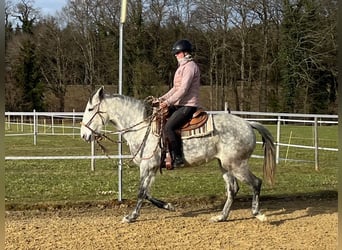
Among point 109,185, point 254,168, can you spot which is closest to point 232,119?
point 109,185

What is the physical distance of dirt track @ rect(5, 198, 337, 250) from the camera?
15.6ft

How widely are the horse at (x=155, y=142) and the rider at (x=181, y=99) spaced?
0.47ft

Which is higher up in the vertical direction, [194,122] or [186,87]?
[186,87]

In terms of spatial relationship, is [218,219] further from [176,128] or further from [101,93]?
[101,93]

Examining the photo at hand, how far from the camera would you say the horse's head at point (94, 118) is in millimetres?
5875

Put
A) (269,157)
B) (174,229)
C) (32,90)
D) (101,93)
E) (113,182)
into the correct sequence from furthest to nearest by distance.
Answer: (32,90), (113,182), (269,157), (101,93), (174,229)

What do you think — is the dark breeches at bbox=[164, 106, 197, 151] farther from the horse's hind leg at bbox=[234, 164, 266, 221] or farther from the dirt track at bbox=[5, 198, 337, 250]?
the dirt track at bbox=[5, 198, 337, 250]

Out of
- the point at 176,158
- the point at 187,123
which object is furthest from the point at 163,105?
the point at 176,158

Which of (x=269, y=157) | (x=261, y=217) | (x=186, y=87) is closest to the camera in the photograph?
(x=186, y=87)

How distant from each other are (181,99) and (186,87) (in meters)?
0.17

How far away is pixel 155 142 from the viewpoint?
5.68 m

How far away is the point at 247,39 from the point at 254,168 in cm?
2442

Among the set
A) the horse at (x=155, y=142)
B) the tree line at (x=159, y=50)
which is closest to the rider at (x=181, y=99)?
the horse at (x=155, y=142)

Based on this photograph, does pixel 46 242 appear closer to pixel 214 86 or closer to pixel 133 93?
pixel 133 93
